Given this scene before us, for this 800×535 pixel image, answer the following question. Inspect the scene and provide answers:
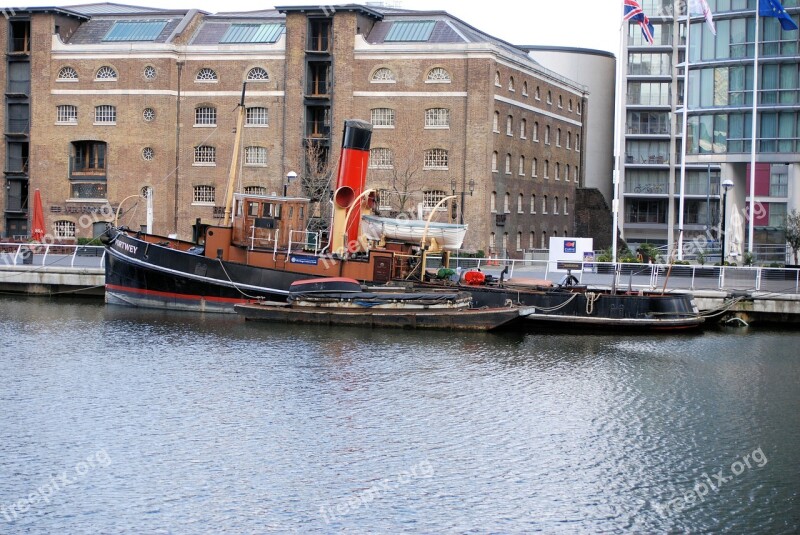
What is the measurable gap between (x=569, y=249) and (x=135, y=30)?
34.5 metres

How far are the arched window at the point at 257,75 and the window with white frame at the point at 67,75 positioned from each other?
412 inches

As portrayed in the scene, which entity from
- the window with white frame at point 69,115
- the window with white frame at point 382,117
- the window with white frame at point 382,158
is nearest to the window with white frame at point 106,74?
the window with white frame at point 69,115

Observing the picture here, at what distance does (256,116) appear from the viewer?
216 ft

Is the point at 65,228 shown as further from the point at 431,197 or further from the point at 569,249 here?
the point at 569,249

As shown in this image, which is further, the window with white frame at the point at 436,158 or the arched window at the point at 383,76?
the window with white frame at the point at 436,158

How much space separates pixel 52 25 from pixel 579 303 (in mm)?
42831

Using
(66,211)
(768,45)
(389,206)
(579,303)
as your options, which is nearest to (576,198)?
(389,206)

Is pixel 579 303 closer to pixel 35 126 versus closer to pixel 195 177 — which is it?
pixel 195 177

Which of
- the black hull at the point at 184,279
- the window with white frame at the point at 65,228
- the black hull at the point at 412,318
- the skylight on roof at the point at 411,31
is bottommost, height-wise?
the black hull at the point at 412,318

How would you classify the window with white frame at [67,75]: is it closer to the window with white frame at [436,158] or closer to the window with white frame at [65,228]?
the window with white frame at [65,228]

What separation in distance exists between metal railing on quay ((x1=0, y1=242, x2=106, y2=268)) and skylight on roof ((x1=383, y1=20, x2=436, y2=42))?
23.2 m

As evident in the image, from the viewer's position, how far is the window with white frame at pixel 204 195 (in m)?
65.8

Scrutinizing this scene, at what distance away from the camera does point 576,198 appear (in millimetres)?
80875

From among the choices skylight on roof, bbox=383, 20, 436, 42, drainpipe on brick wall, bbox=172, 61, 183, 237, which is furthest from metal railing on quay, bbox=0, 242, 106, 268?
skylight on roof, bbox=383, 20, 436, 42
